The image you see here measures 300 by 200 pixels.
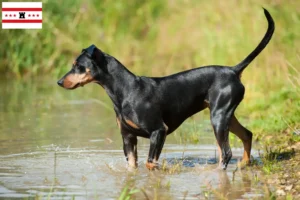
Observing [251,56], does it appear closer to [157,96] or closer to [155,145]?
[157,96]

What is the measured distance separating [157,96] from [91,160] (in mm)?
1125

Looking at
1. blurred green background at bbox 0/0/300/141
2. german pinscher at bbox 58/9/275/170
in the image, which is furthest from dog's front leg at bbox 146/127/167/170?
blurred green background at bbox 0/0/300/141

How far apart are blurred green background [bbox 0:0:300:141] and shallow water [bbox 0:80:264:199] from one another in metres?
1.67

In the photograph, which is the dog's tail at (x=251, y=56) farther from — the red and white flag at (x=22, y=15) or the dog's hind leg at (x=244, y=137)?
the red and white flag at (x=22, y=15)

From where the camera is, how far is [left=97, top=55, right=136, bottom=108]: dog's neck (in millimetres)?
7770

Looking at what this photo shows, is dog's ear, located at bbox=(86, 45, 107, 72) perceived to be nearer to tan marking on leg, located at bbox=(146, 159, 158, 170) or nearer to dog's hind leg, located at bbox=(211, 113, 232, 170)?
tan marking on leg, located at bbox=(146, 159, 158, 170)

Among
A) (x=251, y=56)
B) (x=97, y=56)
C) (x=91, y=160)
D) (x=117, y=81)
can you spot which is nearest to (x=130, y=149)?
(x=91, y=160)

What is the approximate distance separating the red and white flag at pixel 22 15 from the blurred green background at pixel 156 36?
0.25 m

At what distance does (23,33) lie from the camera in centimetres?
1577

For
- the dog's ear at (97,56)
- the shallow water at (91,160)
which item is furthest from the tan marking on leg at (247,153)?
the dog's ear at (97,56)

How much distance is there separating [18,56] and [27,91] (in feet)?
5.41

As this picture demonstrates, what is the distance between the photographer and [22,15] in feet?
51.2

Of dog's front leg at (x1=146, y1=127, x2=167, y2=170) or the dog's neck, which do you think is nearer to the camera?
dog's front leg at (x1=146, y1=127, x2=167, y2=170)

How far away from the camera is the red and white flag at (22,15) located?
15.1 meters
